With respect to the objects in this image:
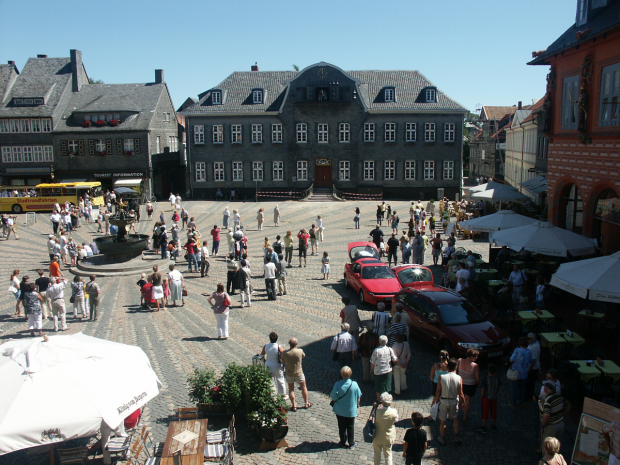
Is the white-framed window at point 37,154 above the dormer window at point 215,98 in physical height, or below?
below

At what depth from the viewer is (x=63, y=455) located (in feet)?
27.1

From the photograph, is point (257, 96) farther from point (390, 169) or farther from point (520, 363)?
point (520, 363)

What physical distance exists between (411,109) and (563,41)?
28.3m

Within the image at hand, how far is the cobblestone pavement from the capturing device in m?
9.09

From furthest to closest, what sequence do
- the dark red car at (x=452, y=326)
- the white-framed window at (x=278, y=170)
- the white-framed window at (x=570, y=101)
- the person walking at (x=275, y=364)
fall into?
the white-framed window at (x=278, y=170), the white-framed window at (x=570, y=101), the dark red car at (x=452, y=326), the person walking at (x=275, y=364)

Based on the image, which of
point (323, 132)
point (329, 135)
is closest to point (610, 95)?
point (329, 135)

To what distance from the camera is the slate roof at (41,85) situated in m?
53.3

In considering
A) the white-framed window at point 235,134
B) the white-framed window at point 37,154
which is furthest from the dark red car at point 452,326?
the white-framed window at point 37,154

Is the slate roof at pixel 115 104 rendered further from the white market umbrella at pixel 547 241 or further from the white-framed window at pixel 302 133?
the white market umbrella at pixel 547 241

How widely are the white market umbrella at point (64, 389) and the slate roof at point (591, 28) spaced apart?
54.1 feet

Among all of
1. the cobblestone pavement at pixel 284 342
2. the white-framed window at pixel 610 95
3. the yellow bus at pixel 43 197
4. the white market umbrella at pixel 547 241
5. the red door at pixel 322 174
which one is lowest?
the cobblestone pavement at pixel 284 342

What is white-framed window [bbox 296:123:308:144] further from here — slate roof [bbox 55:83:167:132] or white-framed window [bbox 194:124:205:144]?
slate roof [bbox 55:83:167:132]

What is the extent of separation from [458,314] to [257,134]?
40000mm

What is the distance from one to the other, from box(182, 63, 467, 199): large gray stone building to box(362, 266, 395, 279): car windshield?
106 ft
